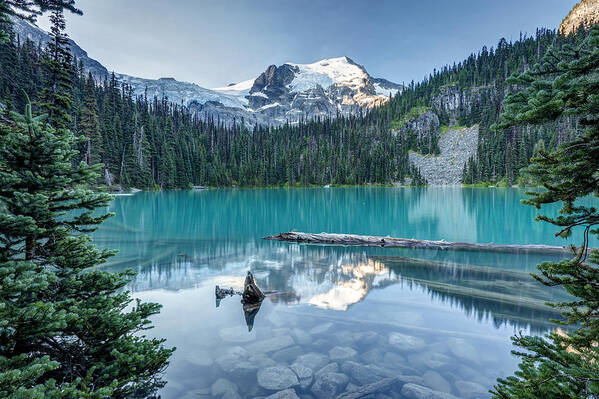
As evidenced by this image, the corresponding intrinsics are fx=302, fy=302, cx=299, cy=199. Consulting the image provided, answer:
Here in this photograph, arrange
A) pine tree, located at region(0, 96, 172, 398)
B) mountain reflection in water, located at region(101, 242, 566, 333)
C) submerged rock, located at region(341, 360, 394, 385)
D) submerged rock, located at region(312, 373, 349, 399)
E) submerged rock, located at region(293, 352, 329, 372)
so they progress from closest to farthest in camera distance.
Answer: pine tree, located at region(0, 96, 172, 398)
submerged rock, located at region(312, 373, 349, 399)
submerged rock, located at region(341, 360, 394, 385)
submerged rock, located at region(293, 352, 329, 372)
mountain reflection in water, located at region(101, 242, 566, 333)

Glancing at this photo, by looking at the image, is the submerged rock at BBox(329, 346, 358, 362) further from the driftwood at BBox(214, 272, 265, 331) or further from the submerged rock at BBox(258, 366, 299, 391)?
the driftwood at BBox(214, 272, 265, 331)

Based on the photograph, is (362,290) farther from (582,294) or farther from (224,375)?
(582,294)

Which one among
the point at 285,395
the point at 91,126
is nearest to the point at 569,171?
the point at 285,395

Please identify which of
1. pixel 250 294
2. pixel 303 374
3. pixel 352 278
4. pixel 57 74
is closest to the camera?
pixel 303 374

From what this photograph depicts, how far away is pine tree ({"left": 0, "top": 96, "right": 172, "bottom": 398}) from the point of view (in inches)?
143

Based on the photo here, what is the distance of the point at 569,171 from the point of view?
325 centimetres

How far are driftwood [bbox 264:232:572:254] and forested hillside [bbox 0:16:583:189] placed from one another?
2387 inches

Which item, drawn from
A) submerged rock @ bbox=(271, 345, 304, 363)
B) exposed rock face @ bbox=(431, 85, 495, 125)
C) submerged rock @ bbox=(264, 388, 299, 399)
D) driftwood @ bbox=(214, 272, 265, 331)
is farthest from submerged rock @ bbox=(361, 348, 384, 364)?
exposed rock face @ bbox=(431, 85, 495, 125)

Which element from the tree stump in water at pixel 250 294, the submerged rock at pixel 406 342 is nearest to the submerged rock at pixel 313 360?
the submerged rock at pixel 406 342

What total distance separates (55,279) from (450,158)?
150626mm

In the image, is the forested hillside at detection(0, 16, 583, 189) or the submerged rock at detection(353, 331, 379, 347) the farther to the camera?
the forested hillside at detection(0, 16, 583, 189)

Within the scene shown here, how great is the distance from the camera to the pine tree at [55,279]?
364cm

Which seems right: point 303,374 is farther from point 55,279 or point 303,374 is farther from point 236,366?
point 55,279

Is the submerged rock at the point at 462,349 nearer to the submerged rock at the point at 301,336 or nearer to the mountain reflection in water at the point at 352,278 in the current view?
the mountain reflection in water at the point at 352,278
